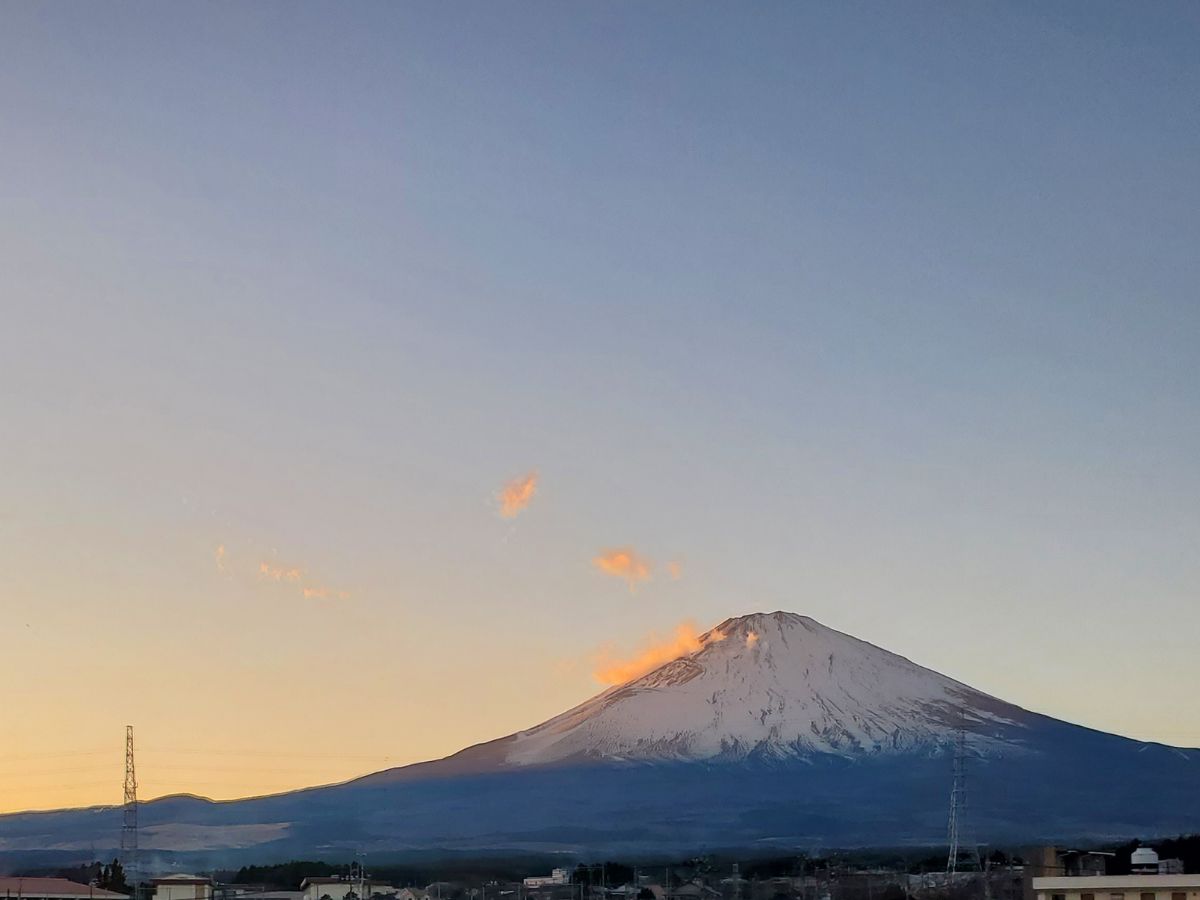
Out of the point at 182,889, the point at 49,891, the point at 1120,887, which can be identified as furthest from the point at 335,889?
the point at 1120,887

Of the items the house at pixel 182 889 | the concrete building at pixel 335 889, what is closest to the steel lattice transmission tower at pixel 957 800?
the concrete building at pixel 335 889

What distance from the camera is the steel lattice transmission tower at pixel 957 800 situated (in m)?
95.6

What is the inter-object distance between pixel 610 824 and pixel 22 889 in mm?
83693

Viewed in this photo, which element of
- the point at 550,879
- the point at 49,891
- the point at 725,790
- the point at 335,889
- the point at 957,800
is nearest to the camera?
the point at 49,891

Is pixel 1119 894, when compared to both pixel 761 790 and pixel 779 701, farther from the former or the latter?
pixel 779 701

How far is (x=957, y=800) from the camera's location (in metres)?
136

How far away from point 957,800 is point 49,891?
3036 inches

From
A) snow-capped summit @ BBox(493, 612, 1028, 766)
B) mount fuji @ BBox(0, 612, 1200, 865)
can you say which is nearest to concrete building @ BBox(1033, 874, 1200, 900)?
mount fuji @ BBox(0, 612, 1200, 865)

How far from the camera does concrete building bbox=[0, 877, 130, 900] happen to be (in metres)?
74.8

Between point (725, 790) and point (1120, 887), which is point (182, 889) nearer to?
point (1120, 887)

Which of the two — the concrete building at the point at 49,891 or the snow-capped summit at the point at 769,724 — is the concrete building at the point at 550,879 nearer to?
the concrete building at the point at 49,891

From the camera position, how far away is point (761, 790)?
175 m

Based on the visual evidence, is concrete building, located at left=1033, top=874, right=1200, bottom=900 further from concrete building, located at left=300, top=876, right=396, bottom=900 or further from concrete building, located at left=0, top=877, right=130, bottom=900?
concrete building, located at left=300, top=876, right=396, bottom=900

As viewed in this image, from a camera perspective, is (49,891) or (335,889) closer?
(49,891)
